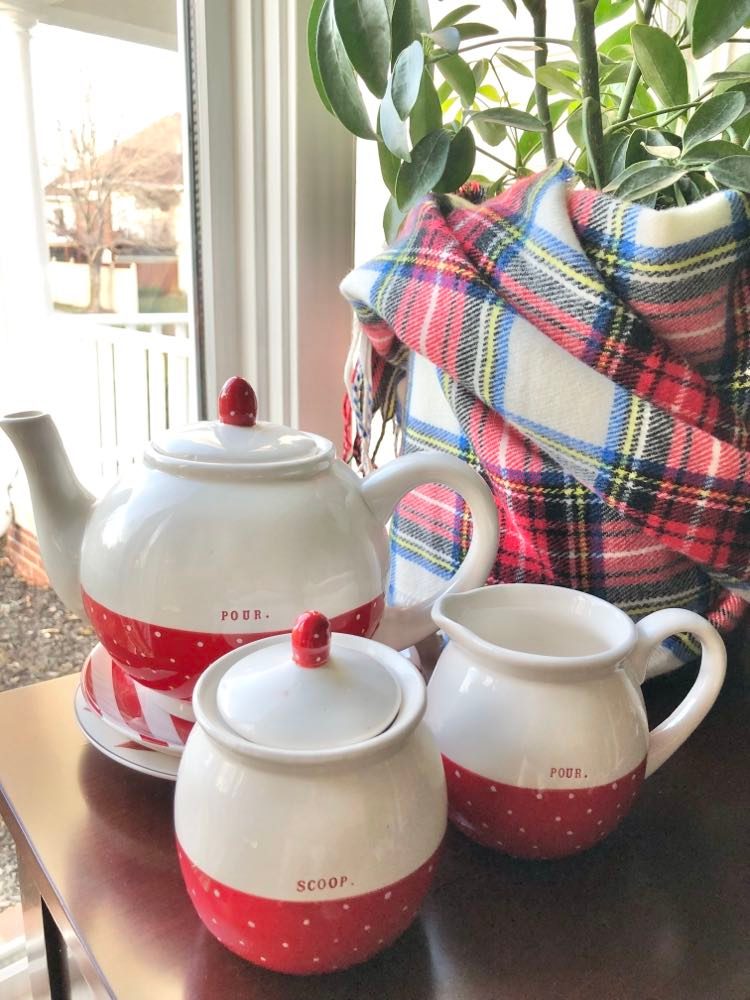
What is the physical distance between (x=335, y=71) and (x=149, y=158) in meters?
0.38

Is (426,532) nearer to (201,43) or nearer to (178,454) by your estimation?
(178,454)

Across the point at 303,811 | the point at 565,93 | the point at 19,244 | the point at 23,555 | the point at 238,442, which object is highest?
the point at 565,93

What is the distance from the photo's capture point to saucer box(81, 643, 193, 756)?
1.59 feet

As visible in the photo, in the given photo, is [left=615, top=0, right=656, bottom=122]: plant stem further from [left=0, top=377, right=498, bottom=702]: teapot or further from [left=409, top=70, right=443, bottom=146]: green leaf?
[left=0, top=377, right=498, bottom=702]: teapot

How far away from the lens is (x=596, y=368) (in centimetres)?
49

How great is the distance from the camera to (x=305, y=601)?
443mm

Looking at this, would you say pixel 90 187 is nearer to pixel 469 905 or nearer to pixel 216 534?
pixel 216 534

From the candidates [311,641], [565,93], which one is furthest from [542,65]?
[311,641]

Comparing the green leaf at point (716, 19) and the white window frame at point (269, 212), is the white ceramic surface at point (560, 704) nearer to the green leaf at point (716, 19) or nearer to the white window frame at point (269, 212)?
the green leaf at point (716, 19)

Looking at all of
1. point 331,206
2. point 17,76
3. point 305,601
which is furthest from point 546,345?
point 17,76

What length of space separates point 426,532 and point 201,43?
568 mm

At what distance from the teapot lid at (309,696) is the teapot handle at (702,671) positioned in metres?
0.15

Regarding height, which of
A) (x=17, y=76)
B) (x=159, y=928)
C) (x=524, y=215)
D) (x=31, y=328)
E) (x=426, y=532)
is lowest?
(x=159, y=928)

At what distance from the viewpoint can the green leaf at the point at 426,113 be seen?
614 millimetres
